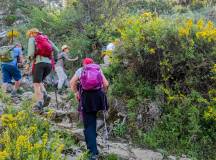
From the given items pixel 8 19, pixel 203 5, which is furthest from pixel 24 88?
pixel 203 5

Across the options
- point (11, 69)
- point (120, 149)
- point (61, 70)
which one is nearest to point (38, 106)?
point (11, 69)

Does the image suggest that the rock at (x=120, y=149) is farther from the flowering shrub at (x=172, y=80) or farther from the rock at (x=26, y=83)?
the rock at (x=26, y=83)

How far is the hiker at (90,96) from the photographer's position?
20.1 ft

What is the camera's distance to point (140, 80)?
8453 millimetres

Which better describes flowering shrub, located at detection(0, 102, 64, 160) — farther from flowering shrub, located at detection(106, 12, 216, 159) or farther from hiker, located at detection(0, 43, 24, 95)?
hiker, located at detection(0, 43, 24, 95)

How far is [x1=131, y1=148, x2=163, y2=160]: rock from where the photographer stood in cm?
683

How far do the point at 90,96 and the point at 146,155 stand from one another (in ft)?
5.34

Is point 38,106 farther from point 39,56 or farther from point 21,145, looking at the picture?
point 21,145

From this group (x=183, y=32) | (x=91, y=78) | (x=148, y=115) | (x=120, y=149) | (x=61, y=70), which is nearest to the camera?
(x=91, y=78)

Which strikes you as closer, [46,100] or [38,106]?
[38,106]

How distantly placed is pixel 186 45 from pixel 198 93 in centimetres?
105

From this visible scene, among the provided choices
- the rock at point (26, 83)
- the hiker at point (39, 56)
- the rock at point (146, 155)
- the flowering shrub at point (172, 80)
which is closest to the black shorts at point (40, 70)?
the hiker at point (39, 56)

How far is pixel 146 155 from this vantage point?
693 centimetres

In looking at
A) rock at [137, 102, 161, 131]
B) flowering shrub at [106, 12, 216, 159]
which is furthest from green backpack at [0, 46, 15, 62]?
rock at [137, 102, 161, 131]
